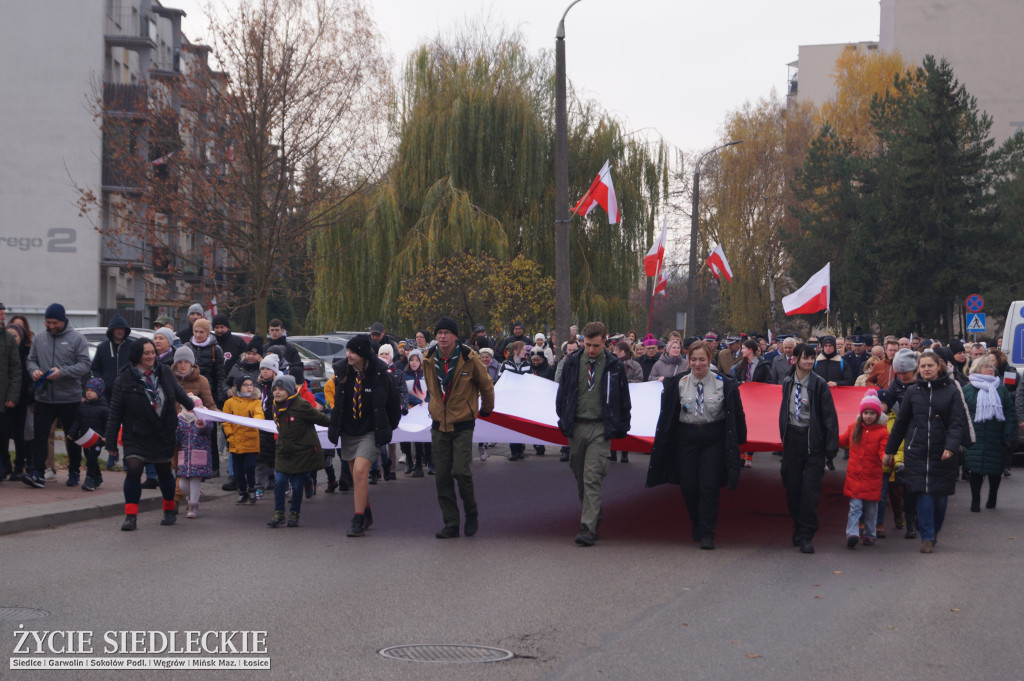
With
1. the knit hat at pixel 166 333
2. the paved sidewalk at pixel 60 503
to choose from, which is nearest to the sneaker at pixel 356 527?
the paved sidewalk at pixel 60 503

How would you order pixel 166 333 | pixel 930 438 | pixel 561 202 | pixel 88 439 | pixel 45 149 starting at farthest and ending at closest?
pixel 45 149, pixel 561 202, pixel 166 333, pixel 88 439, pixel 930 438

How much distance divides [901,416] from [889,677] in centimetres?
478

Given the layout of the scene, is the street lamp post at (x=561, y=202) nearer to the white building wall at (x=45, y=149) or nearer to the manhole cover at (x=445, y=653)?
the manhole cover at (x=445, y=653)

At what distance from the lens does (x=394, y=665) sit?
19.6 feet

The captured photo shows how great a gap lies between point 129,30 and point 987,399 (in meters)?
49.9

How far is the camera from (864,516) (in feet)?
34.5

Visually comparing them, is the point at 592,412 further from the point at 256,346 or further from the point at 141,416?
the point at 256,346

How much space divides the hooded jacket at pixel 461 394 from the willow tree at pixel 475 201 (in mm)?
19616

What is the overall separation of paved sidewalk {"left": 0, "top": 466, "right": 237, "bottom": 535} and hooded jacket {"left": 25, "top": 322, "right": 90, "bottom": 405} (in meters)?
1.03

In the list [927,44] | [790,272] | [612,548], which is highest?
[927,44]

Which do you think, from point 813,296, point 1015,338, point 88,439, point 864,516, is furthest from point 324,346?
point 864,516

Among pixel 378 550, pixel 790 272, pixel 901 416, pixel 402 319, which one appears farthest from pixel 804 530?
pixel 790 272

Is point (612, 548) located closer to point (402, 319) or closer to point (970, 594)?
point (970, 594)

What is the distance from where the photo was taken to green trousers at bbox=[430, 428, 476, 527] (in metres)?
10.5
